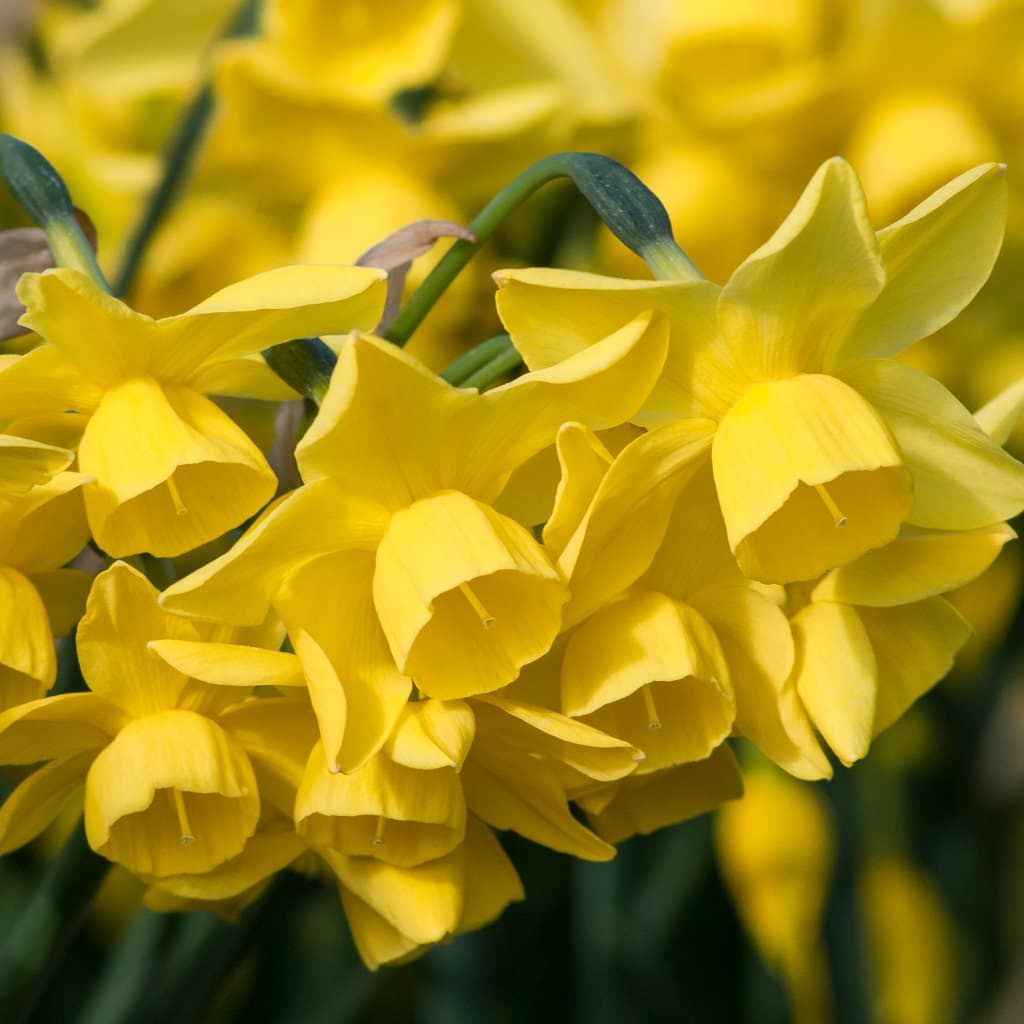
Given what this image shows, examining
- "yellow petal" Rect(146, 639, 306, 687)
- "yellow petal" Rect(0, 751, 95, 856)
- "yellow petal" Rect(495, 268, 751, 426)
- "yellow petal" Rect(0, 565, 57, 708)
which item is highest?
"yellow petal" Rect(495, 268, 751, 426)

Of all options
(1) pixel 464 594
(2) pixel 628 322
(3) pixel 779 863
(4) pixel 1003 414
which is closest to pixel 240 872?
(1) pixel 464 594

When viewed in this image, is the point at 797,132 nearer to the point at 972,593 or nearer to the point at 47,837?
the point at 972,593

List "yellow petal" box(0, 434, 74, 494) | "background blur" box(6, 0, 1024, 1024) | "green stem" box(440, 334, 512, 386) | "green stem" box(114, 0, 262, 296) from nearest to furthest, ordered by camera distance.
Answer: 1. "yellow petal" box(0, 434, 74, 494)
2. "green stem" box(440, 334, 512, 386)
3. "green stem" box(114, 0, 262, 296)
4. "background blur" box(6, 0, 1024, 1024)

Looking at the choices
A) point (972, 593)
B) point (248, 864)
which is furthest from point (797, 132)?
point (248, 864)

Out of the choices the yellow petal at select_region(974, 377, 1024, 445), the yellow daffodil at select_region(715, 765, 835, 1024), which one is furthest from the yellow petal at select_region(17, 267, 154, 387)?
the yellow daffodil at select_region(715, 765, 835, 1024)

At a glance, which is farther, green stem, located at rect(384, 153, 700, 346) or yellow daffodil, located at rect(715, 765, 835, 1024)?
yellow daffodil, located at rect(715, 765, 835, 1024)

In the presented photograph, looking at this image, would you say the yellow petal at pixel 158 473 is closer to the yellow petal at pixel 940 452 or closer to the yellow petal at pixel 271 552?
the yellow petal at pixel 271 552

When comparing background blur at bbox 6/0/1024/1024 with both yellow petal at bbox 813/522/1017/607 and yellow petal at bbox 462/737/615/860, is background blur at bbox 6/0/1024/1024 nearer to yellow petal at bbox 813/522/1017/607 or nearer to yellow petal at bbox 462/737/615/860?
yellow petal at bbox 462/737/615/860

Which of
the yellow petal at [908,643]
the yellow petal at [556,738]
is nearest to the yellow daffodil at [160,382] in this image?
the yellow petal at [556,738]
